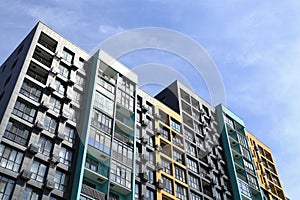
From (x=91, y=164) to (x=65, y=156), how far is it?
2897mm

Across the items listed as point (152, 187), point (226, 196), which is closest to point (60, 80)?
point (152, 187)

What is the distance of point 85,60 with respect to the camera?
4375cm

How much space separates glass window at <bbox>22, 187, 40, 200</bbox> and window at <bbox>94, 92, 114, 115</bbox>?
13.0 metres

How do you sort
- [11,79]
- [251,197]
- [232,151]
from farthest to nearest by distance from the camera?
[232,151], [251,197], [11,79]

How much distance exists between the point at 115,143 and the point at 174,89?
20.2 metres

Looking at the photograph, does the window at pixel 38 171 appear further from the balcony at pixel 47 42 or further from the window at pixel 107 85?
the balcony at pixel 47 42

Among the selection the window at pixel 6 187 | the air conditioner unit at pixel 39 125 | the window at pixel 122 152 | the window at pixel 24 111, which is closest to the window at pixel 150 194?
the window at pixel 122 152

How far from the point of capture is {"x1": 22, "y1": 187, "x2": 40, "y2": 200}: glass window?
93.8 ft

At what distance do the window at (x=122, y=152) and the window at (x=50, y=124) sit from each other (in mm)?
6938

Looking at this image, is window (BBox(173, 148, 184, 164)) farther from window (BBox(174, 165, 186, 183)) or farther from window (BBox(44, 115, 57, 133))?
window (BBox(44, 115, 57, 133))

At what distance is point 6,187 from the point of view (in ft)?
91.0

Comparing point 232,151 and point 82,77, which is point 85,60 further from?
point 232,151

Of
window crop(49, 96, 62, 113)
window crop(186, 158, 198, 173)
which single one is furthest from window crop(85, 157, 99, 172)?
window crop(186, 158, 198, 173)

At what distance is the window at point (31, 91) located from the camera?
1353 inches
